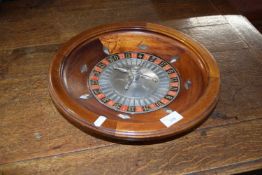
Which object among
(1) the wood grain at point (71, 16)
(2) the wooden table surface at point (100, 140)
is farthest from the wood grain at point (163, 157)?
(1) the wood grain at point (71, 16)

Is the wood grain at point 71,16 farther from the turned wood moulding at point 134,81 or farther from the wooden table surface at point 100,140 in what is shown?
the turned wood moulding at point 134,81

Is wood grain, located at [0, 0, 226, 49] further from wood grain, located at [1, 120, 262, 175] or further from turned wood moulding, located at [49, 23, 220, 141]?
wood grain, located at [1, 120, 262, 175]

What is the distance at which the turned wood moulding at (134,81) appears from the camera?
3.31 feet

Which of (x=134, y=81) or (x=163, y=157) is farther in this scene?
(x=134, y=81)

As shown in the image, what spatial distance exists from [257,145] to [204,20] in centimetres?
67

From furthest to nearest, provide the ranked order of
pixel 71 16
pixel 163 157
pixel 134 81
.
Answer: pixel 71 16 → pixel 134 81 → pixel 163 157

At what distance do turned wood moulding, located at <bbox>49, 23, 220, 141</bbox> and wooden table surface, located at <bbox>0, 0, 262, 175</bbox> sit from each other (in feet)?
0.17

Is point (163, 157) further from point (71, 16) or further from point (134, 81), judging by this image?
point (71, 16)

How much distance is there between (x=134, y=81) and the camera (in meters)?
1.21

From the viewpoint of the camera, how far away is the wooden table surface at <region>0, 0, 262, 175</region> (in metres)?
0.96

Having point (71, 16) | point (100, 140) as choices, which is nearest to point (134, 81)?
point (100, 140)

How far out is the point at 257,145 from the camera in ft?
3.33

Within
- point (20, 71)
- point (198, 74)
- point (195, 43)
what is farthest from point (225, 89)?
point (20, 71)

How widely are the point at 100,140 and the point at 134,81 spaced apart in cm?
28
